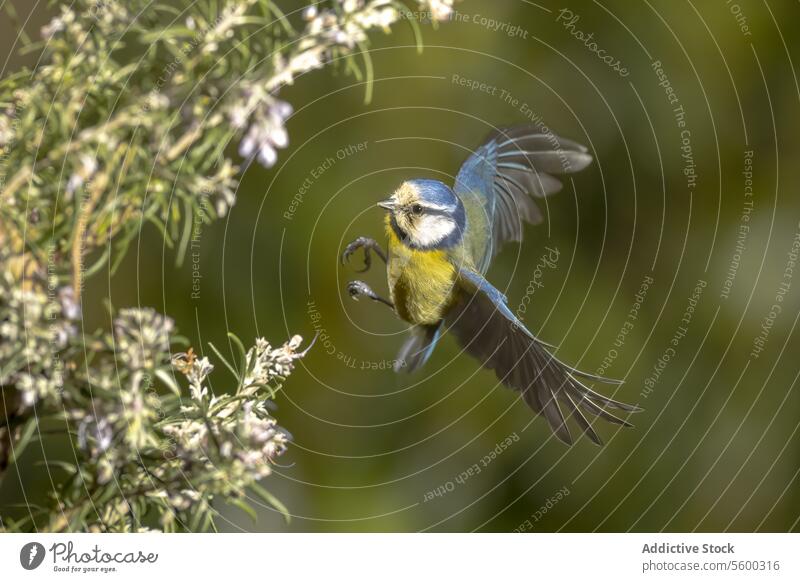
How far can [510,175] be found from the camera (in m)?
0.60

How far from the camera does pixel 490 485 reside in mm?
699

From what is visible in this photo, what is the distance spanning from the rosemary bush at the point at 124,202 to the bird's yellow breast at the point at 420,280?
0.47ft

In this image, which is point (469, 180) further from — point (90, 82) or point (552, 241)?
point (90, 82)

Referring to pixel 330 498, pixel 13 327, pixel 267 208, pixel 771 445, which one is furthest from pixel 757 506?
pixel 13 327

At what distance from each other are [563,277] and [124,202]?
0.41 metres

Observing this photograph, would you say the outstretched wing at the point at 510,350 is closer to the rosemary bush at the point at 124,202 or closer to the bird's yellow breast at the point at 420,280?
the bird's yellow breast at the point at 420,280

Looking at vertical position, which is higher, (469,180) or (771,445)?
(469,180)

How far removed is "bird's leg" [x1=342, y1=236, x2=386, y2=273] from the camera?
58cm

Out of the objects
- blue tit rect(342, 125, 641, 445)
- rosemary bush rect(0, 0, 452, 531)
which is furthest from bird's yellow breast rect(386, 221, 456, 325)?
rosemary bush rect(0, 0, 452, 531)

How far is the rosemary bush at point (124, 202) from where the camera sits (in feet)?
1.34

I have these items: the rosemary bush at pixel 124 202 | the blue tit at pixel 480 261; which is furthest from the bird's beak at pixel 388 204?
the rosemary bush at pixel 124 202

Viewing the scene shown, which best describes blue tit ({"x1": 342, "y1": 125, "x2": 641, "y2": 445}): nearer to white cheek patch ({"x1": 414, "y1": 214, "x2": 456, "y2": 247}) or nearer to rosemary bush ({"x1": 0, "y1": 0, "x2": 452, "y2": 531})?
white cheek patch ({"x1": 414, "y1": 214, "x2": 456, "y2": 247})

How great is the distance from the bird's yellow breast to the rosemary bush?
0.14 meters

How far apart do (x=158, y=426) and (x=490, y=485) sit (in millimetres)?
354
